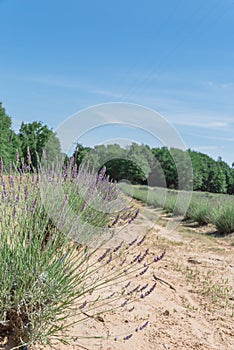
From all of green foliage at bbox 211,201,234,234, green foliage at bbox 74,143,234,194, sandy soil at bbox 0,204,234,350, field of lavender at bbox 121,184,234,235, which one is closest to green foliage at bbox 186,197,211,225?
field of lavender at bbox 121,184,234,235

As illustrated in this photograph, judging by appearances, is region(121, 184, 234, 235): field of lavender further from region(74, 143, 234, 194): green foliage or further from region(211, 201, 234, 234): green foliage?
region(74, 143, 234, 194): green foliage

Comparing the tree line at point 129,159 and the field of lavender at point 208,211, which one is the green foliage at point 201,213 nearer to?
the field of lavender at point 208,211

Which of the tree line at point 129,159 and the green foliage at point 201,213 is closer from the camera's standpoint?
the tree line at point 129,159

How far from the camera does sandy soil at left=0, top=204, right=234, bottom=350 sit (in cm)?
219

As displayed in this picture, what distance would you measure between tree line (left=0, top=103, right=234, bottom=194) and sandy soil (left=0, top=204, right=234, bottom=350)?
4.53 feet

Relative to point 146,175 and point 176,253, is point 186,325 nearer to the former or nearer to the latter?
point 176,253

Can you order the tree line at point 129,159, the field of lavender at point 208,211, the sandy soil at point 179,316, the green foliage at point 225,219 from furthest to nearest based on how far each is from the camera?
the field of lavender at point 208,211 < the green foliage at point 225,219 < the tree line at point 129,159 < the sandy soil at point 179,316

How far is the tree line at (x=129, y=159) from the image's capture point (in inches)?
231

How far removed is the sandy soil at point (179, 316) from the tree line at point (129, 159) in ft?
4.53

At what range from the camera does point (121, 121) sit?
16.1 ft

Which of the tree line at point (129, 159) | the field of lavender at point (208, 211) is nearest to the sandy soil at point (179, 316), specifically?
the tree line at point (129, 159)

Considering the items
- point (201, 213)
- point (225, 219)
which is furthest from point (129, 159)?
point (225, 219)

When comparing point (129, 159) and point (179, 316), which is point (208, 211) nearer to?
point (129, 159)

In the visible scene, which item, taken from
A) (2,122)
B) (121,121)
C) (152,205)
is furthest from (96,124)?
(2,122)
